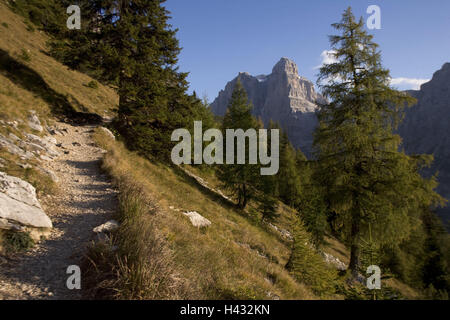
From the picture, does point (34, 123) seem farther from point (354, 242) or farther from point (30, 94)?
point (354, 242)

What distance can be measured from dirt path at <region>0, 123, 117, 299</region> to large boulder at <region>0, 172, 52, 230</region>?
0.43 meters

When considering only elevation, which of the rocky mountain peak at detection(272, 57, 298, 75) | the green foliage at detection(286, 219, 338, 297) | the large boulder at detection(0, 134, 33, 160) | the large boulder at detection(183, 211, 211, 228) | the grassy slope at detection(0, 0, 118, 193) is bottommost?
the green foliage at detection(286, 219, 338, 297)

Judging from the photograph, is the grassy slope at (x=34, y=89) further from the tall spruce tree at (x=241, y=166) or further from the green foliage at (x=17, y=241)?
the tall spruce tree at (x=241, y=166)

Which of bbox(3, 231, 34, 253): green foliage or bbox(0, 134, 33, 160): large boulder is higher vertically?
bbox(0, 134, 33, 160): large boulder

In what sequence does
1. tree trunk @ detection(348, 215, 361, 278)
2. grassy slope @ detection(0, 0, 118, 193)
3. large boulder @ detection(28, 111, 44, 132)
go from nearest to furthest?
grassy slope @ detection(0, 0, 118, 193) → large boulder @ detection(28, 111, 44, 132) → tree trunk @ detection(348, 215, 361, 278)

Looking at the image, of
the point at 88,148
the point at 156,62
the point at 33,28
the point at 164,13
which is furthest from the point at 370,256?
the point at 33,28

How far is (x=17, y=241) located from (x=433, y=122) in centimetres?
16315

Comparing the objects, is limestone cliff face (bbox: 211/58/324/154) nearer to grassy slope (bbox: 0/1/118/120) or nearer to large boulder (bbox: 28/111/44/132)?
grassy slope (bbox: 0/1/118/120)

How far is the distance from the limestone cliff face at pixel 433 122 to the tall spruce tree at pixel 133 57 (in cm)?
12594

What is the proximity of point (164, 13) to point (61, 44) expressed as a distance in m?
8.11

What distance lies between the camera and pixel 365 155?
10.6 m

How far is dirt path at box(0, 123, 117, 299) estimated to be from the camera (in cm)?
317

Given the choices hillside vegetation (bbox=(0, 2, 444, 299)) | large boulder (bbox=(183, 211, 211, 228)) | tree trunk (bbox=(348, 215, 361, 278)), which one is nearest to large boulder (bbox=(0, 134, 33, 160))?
hillside vegetation (bbox=(0, 2, 444, 299))

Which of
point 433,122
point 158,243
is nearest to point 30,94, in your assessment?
point 158,243
